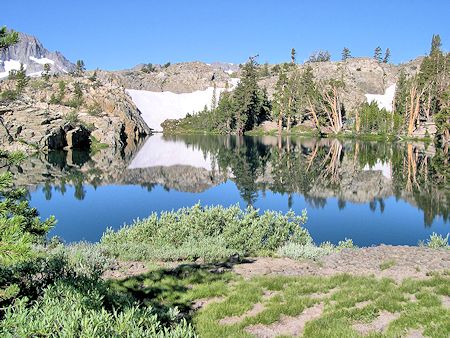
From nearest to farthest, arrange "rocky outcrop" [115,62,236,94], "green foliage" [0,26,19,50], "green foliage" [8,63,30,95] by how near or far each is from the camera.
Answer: "green foliage" [0,26,19,50] → "green foliage" [8,63,30,95] → "rocky outcrop" [115,62,236,94]

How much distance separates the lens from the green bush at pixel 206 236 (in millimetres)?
12943

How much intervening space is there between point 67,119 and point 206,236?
6428 cm

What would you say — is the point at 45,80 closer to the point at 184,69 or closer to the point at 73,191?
the point at 184,69

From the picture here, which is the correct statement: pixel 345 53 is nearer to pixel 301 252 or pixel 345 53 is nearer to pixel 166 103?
pixel 166 103

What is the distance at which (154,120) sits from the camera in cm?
14175

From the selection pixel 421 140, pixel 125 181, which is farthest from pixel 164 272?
pixel 421 140

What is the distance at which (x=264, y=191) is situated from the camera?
3042 centimetres

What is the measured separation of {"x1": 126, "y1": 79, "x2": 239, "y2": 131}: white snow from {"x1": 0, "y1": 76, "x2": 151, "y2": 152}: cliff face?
22.3 m

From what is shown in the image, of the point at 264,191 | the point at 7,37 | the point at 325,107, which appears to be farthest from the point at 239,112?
the point at 7,37

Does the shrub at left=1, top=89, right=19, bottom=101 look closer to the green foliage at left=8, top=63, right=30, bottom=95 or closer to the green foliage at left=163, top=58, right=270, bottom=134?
the green foliage at left=8, top=63, right=30, bottom=95

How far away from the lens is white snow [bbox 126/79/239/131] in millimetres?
145625

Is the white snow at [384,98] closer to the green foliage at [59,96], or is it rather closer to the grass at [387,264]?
the green foliage at [59,96]

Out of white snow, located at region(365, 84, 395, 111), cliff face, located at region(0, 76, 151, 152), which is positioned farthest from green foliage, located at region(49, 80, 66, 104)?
white snow, located at region(365, 84, 395, 111)

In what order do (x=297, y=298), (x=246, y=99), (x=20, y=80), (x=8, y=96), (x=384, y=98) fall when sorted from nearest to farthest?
(x=297, y=298) < (x=8, y=96) < (x=20, y=80) < (x=246, y=99) < (x=384, y=98)
